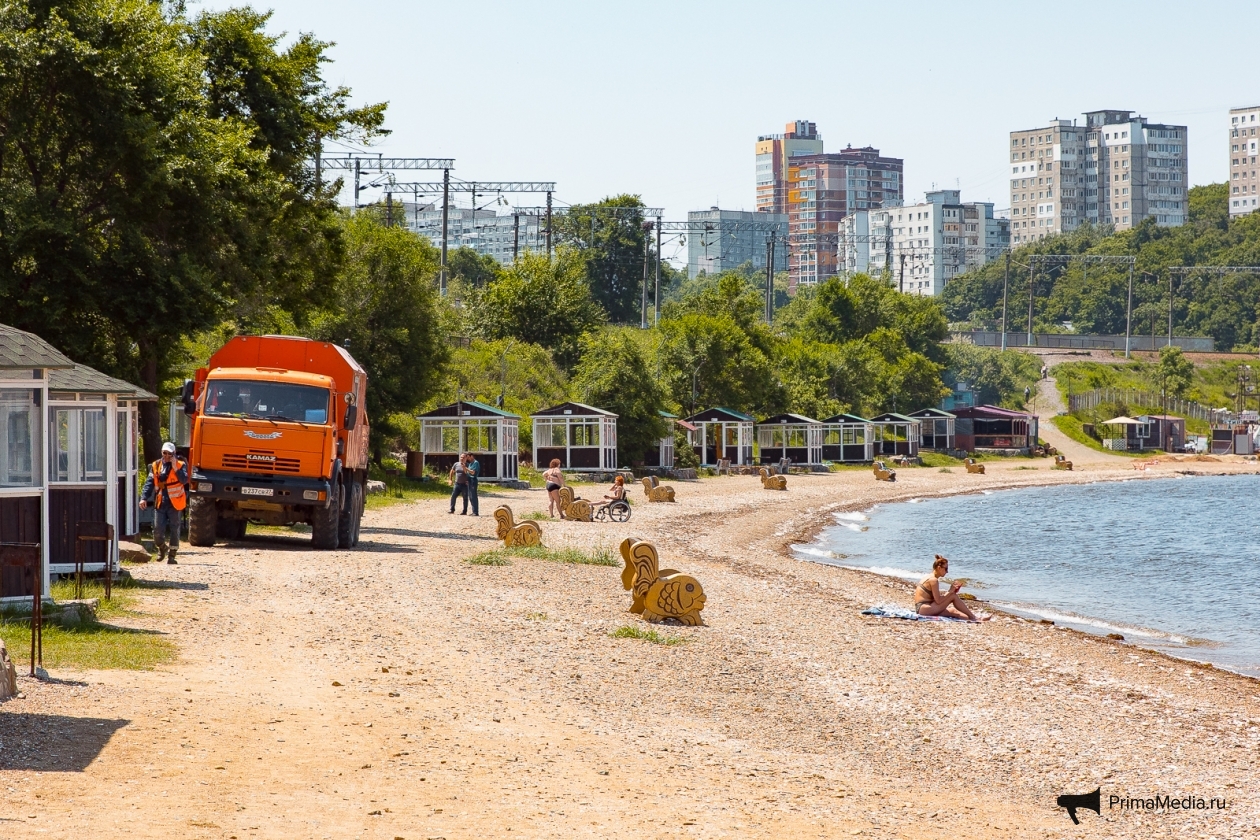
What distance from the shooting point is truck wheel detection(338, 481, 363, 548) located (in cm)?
2358

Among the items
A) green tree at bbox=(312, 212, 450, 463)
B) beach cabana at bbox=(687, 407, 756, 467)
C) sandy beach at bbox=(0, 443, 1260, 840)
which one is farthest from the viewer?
beach cabana at bbox=(687, 407, 756, 467)

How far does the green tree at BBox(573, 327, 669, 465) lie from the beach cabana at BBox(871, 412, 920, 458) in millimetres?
27865

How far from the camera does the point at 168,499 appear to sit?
1888 cm

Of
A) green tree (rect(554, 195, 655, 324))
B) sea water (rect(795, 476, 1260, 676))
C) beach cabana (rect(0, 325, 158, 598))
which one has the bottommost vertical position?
sea water (rect(795, 476, 1260, 676))

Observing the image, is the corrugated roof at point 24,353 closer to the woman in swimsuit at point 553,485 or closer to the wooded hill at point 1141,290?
the woman in swimsuit at point 553,485

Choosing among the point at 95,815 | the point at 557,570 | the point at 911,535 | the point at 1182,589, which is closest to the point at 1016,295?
the point at 911,535

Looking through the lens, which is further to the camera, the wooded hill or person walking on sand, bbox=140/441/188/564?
the wooded hill

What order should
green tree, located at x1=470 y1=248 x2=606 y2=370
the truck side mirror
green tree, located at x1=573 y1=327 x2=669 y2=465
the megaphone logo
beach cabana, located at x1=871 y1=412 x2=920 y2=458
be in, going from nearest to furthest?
the megaphone logo < the truck side mirror < green tree, located at x1=573 y1=327 x2=669 y2=465 < green tree, located at x1=470 y1=248 x2=606 y2=370 < beach cabana, located at x1=871 y1=412 x2=920 y2=458

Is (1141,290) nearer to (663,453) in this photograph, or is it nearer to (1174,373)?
(1174,373)

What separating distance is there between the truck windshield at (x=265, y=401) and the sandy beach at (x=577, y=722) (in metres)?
2.40

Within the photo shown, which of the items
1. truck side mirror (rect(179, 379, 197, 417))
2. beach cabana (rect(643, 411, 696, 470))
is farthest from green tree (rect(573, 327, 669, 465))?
truck side mirror (rect(179, 379, 197, 417))

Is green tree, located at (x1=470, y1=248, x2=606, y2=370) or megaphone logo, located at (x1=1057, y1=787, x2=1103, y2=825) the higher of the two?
green tree, located at (x1=470, y1=248, x2=606, y2=370)

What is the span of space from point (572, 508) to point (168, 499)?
1761 cm

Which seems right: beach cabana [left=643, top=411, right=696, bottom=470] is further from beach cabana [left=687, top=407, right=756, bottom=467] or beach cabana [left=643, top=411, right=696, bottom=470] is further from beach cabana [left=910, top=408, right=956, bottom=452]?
beach cabana [left=910, top=408, right=956, bottom=452]
